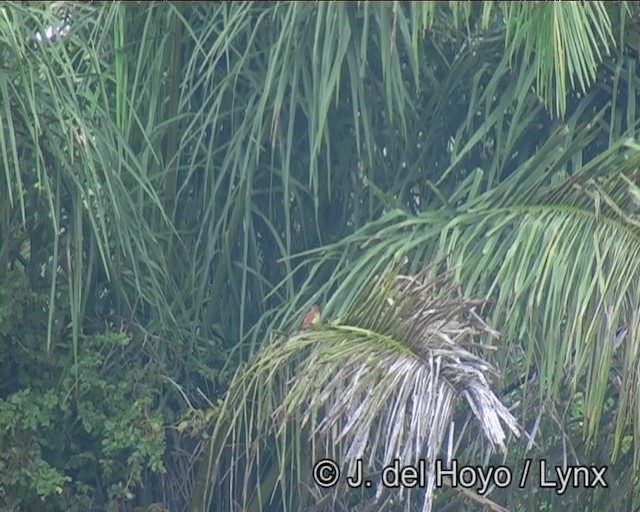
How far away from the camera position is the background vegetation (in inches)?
120

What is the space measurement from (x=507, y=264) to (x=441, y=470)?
48 centimetres

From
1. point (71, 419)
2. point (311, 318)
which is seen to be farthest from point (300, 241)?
point (71, 419)

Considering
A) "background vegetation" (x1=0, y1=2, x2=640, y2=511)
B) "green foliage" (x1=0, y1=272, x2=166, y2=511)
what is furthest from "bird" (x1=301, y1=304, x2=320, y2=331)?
"green foliage" (x1=0, y1=272, x2=166, y2=511)

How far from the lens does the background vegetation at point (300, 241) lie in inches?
120

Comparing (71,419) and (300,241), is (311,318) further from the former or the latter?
(71,419)

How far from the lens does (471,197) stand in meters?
3.42

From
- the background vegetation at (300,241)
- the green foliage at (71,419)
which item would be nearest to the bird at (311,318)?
the background vegetation at (300,241)

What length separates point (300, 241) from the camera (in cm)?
382

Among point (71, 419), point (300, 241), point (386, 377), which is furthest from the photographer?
point (300, 241)

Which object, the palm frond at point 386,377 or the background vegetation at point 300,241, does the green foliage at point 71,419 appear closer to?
the background vegetation at point 300,241

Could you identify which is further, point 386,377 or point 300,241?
point 300,241

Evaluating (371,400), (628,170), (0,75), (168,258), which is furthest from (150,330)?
(628,170)

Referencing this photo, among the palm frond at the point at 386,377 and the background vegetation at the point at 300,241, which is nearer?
the palm frond at the point at 386,377

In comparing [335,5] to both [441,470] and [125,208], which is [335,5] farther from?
[441,470]
